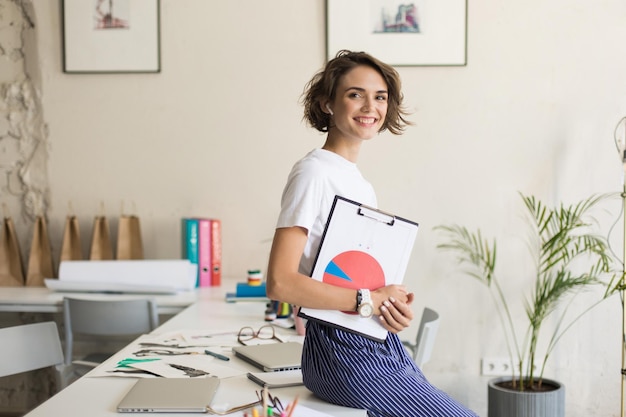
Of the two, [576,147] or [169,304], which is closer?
[169,304]

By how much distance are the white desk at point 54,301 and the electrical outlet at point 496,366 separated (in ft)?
4.95

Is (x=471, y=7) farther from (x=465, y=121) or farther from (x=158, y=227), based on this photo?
(x=158, y=227)

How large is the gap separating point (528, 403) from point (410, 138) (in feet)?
4.59

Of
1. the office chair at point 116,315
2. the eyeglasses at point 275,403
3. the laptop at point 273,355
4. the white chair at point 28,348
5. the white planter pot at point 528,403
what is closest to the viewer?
the eyeglasses at point 275,403

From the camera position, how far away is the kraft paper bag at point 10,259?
372cm

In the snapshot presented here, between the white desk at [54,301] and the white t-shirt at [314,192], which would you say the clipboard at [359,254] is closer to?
the white t-shirt at [314,192]

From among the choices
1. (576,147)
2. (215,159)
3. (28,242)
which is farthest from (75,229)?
(576,147)

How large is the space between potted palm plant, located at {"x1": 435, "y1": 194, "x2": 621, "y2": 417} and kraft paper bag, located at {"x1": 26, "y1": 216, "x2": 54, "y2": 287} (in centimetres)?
200

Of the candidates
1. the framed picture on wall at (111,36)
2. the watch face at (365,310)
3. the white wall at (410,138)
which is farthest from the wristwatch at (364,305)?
the framed picture on wall at (111,36)

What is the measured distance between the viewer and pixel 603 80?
368 centimetres

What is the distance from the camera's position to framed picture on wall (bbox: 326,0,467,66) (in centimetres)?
368

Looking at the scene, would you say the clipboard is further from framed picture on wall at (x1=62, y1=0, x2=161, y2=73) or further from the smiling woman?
framed picture on wall at (x1=62, y1=0, x2=161, y2=73)

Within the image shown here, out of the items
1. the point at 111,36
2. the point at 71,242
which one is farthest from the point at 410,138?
the point at 71,242

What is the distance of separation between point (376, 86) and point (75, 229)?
246 centimetres
